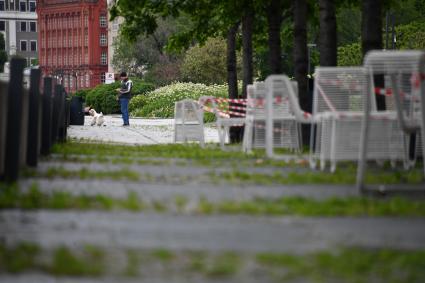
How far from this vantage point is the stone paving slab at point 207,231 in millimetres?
7645

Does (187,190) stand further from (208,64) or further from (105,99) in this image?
(208,64)

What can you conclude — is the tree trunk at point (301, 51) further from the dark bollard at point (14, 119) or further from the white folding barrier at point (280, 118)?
the dark bollard at point (14, 119)

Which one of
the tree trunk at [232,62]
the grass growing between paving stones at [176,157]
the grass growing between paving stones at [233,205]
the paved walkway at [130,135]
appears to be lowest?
the paved walkway at [130,135]

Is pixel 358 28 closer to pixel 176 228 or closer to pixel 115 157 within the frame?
pixel 115 157

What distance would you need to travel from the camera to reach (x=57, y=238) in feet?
25.7

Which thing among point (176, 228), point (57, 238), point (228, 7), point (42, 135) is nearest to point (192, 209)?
point (176, 228)

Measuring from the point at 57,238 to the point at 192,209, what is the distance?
2010 millimetres

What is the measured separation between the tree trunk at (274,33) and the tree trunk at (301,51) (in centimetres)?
275

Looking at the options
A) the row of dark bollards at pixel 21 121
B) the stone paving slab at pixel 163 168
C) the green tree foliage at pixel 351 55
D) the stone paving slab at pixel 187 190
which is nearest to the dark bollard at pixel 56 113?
the row of dark bollards at pixel 21 121

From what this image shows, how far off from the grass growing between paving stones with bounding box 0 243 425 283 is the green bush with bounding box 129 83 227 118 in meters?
64.0

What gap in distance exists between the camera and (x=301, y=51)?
25.3m

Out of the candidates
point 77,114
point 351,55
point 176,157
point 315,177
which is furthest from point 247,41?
point 351,55

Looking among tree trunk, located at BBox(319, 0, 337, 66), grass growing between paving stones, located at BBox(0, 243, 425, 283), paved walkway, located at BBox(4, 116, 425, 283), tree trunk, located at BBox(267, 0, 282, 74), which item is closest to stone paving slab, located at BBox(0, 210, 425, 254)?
paved walkway, located at BBox(4, 116, 425, 283)

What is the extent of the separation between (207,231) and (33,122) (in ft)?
24.4
